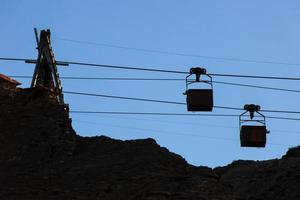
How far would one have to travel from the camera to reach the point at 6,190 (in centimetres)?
1744

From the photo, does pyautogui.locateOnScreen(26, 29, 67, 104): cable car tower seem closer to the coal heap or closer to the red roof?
the red roof

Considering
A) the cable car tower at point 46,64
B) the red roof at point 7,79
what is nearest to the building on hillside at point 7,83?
the red roof at point 7,79

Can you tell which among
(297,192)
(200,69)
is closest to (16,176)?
(200,69)

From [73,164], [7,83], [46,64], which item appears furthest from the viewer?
[46,64]

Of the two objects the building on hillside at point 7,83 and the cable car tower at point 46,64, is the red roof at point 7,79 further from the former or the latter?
the cable car tower at point 46,64

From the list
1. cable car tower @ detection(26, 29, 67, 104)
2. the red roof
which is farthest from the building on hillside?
cable car tower @ detection(26, 29, 67, 104)

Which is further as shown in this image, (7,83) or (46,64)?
(46,64)

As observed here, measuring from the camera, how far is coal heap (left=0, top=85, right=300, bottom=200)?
17375 millimetres

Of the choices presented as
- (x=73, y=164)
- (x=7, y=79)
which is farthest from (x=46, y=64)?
(x=73, y=164)

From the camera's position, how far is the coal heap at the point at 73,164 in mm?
17375

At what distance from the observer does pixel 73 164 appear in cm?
1905

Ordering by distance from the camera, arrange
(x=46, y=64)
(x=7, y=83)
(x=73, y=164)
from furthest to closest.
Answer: (x=46, y=64), (x=7, y=83), (x=73, y=164)

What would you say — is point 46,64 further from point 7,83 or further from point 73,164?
point 73,164

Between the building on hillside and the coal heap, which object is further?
the building on hillside
